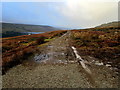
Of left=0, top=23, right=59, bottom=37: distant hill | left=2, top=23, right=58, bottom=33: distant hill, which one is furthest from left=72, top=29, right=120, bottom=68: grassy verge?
left=2, top=23, right=58, bottom=33: distant hill

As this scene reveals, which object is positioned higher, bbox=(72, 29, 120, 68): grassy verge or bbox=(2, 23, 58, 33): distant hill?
bbox=(2, 23, 58, 33): distant hill

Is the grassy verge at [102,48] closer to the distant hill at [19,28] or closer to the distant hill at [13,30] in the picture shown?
the distant hill at [13,30]

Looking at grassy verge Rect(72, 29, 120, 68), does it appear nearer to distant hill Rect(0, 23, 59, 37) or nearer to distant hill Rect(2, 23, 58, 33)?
distant hill Rect(0, 23, 59, 37)

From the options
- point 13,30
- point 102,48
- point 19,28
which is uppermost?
point 19,28

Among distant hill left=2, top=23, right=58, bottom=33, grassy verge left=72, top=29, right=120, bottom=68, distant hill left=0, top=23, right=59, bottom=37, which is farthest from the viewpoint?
distant hill left=2, top=23, right=58, bottom=33

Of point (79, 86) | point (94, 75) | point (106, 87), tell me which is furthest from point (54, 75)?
point (106, 87)

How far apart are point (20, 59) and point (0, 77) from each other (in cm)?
270

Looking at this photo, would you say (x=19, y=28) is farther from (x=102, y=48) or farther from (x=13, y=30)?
(x=102, y=48)

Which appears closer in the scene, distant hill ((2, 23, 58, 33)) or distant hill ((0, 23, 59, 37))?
distant hill ((0, 23, 59, 37))

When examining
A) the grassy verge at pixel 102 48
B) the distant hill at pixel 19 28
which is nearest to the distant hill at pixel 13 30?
the distant hill at pixel 19 28

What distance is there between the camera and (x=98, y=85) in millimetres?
3832

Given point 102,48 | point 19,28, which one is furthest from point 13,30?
point 102,48

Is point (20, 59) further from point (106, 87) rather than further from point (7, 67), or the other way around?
point (106, 87)

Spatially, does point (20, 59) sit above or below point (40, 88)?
above
